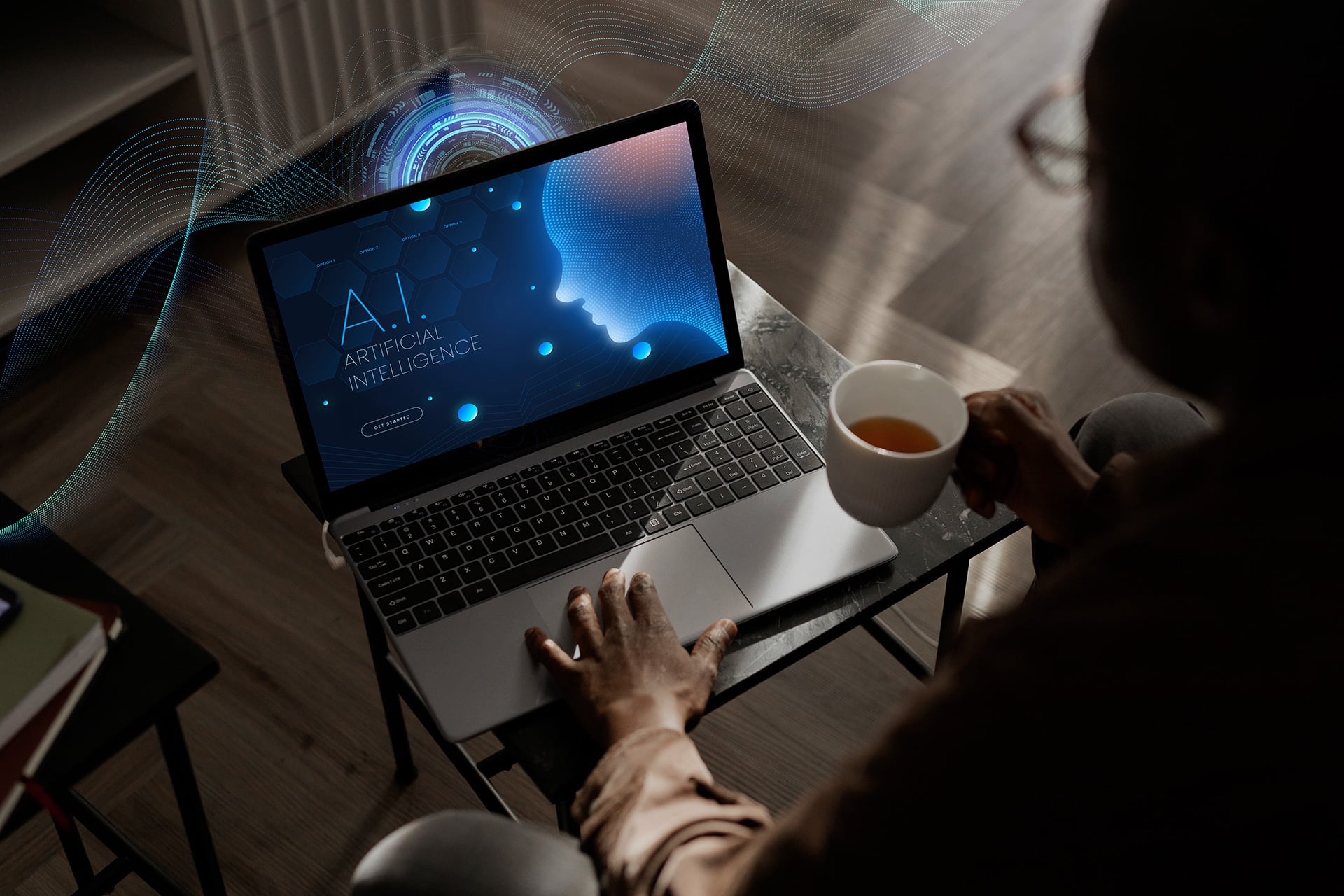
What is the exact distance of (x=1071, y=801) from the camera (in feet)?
1.59

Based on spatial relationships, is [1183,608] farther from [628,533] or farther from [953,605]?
[953,605]

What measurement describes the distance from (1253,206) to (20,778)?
2.70 ft

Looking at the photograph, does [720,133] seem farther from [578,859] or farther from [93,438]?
[578,859]

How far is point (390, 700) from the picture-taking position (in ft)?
4.67

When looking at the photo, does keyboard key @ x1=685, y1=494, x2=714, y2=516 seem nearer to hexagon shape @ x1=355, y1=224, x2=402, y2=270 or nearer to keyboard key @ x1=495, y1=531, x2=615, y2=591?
keyboard key @ x1=495, y1=531, x2=615, y2=591

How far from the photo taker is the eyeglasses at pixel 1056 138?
659mm

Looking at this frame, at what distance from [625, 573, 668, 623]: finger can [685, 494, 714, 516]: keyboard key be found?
0.37 feet

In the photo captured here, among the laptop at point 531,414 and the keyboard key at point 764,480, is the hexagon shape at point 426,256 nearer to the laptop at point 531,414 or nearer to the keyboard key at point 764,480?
the laptop at point 531,414

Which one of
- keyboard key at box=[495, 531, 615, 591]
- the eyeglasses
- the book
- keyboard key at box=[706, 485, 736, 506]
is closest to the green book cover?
the book

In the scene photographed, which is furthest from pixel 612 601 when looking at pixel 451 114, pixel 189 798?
pixel 451 114

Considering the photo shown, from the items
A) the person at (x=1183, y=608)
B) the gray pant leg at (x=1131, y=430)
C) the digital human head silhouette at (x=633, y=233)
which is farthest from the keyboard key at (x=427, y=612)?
the gray pant leg at (x=1131, y=430)

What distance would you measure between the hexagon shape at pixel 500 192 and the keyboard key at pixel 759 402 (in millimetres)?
319

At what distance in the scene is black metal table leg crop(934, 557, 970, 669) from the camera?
125cm

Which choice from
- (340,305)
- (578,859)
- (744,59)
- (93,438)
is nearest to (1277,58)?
(578,859)
